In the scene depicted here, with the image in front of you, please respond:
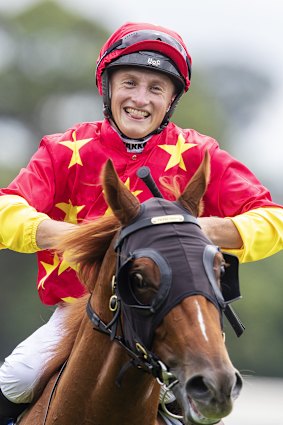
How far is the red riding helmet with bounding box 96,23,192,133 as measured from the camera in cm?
532

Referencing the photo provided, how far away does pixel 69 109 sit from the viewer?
37.0m

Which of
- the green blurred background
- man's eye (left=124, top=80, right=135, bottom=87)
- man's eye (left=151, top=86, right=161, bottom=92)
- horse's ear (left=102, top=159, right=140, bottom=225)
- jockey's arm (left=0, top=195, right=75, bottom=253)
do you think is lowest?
the green blurred background

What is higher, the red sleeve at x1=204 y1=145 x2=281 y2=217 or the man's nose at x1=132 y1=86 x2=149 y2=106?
the man's nose at x1=132 y1=86 x2=149 y2=106

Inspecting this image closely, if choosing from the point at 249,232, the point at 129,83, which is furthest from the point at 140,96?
the point at 249,232

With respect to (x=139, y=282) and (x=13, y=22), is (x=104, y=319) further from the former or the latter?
(x=13, y=22)

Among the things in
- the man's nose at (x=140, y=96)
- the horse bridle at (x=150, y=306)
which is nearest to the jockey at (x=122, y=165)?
the man's nose at (x=140, y=96)

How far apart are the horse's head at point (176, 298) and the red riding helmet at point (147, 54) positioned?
1.26m

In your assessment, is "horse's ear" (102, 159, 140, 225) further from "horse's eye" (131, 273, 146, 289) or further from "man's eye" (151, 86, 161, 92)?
"man's eye" (151, 86, 161, 92)

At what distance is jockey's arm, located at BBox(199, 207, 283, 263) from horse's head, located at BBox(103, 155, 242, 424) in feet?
1.65

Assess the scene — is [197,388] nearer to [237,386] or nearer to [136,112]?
[237,386]

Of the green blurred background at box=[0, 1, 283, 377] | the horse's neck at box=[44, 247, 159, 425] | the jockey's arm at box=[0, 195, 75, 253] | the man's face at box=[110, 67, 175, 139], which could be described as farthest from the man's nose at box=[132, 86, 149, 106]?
the green blurred background at box=[0, 1, 283, 377]

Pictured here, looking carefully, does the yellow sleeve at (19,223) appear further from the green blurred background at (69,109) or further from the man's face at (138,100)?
the green blurred background at (69,109)

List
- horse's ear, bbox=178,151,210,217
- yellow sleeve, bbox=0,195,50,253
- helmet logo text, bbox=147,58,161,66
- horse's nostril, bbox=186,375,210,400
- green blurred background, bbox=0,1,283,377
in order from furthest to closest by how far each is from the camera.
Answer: green blurred background, bbox=0,1,283,377 < helmet logo text, bbox=147,58,161,66 < yellow sleeve, bbox=0,195,50,253 < horse's ear, bbox=178,151,210,217 < horse's nostril, bbox=186,375,210,400

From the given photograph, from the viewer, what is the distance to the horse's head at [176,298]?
148 inches
